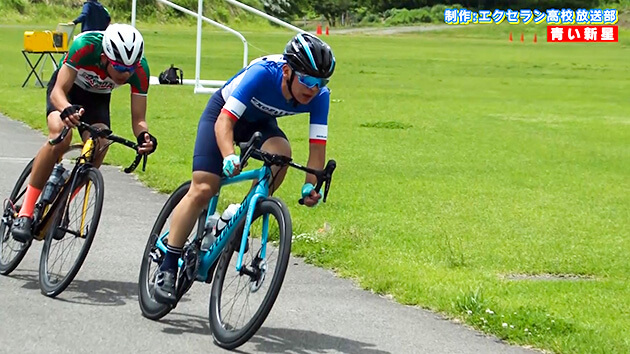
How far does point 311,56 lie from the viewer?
6887 mm

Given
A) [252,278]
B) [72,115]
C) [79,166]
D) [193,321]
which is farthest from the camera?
[79,166]

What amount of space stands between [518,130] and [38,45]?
11263 mm

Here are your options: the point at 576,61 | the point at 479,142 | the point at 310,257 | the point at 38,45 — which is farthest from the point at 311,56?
the point at 576,61

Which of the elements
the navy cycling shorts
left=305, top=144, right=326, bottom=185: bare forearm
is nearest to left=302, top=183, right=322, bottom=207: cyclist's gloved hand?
left=305, top=144, right=326, bottom=185: bare forearm

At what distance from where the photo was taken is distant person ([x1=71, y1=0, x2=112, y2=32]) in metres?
24.0

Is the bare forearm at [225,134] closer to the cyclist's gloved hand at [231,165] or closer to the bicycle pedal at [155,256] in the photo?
the cyclist's gloved hand at [231,165]

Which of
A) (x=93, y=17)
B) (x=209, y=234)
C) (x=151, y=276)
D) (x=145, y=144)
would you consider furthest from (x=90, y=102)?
(x=93, y=17)

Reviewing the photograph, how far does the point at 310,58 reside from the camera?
6.88m

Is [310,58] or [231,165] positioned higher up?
[310,58]

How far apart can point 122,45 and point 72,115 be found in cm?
56

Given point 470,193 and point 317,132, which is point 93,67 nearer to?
point 317,132

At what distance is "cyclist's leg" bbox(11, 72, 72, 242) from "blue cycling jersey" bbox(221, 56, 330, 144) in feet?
5.79

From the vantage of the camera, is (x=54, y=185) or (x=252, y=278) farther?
(x=54, y=185)

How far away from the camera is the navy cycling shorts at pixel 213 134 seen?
744 cm
